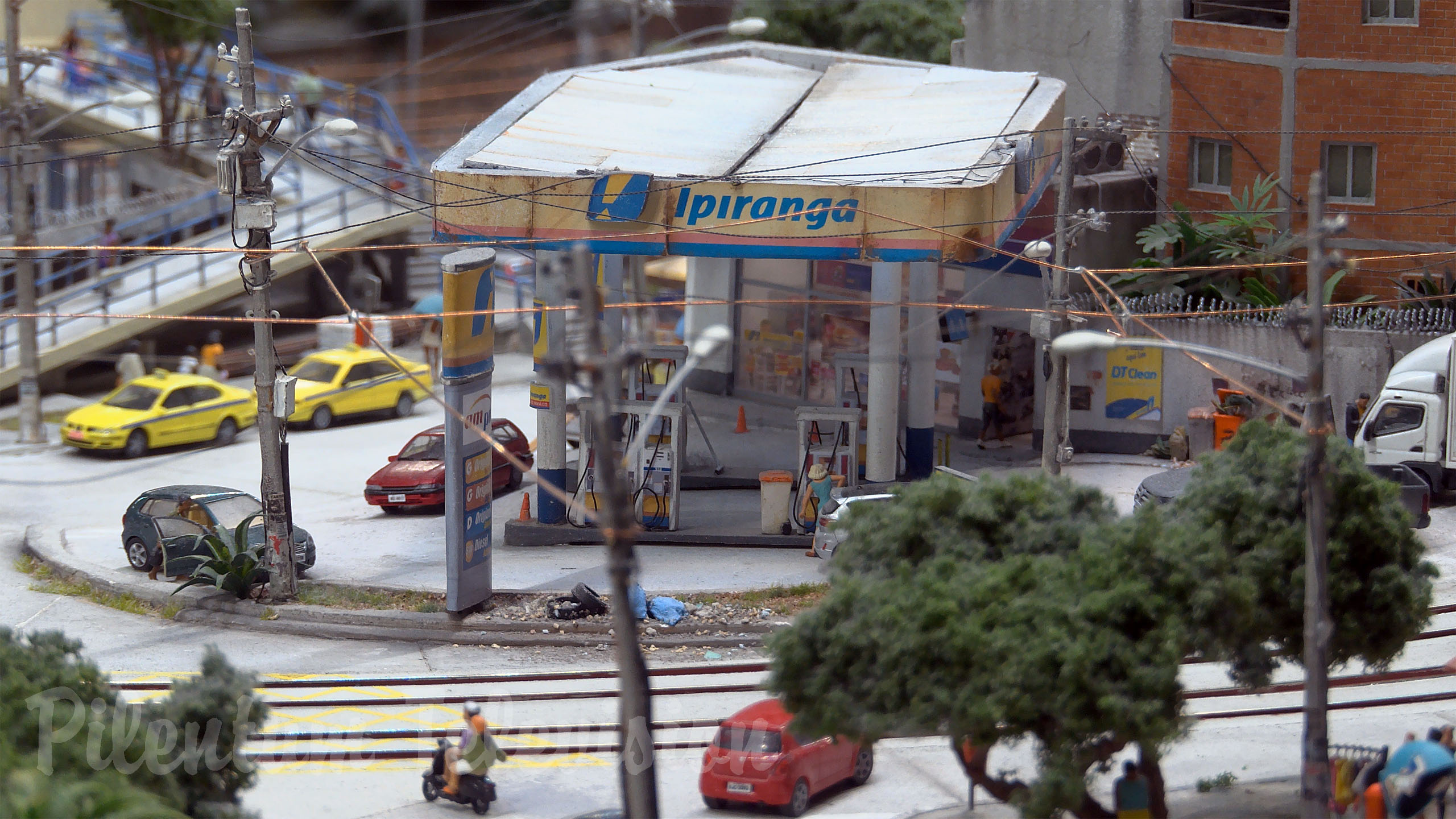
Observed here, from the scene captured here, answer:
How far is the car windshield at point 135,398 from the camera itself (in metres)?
32.9

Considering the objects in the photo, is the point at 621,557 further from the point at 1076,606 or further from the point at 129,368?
the point at 129,368

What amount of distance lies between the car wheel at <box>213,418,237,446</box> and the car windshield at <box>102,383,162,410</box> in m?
1.55

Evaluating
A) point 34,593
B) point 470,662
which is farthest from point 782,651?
point 34,593

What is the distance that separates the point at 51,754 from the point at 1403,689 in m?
15.5

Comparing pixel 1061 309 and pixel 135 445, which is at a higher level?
pixel 1061 309

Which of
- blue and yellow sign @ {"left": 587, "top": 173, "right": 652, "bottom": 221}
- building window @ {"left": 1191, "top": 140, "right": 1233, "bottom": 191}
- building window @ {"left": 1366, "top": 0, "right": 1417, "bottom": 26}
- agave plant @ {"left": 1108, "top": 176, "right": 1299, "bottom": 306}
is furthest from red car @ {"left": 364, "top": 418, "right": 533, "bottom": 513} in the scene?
building window @ {"left": 1366, "top": 0, "right": 1417, "bottom": 26}

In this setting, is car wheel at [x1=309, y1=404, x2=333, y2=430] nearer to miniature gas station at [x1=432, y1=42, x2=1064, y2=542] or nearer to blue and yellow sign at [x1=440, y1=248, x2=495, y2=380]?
miniature gas station at [x1=432, y1=42, x2=1064, y2=542]

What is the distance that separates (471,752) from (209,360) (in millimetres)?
24861

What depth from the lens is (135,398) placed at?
109 feet

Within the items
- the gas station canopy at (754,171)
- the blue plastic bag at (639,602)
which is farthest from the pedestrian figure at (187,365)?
the blue plastic bag at (639,602)

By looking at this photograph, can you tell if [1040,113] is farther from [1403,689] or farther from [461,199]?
[1403,689]

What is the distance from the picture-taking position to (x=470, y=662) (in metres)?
20.8

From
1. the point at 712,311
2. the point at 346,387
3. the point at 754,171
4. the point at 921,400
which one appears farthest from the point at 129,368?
the point at 921,400

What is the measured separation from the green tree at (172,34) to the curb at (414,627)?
21.2 meters
